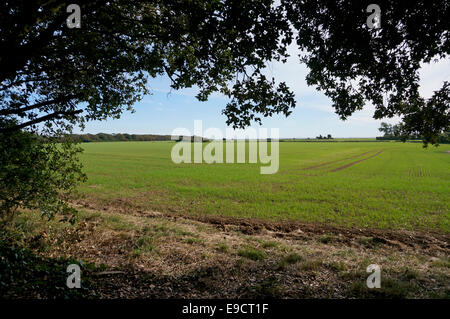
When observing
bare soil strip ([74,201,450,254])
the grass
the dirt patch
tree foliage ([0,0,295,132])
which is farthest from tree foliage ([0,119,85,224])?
the dirt patch

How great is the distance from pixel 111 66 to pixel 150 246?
20.1ft

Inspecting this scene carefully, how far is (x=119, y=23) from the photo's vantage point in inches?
221

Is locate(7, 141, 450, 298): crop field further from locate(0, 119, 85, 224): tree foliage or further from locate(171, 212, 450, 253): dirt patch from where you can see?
locate(0, 119, 85, 224): tree foliage

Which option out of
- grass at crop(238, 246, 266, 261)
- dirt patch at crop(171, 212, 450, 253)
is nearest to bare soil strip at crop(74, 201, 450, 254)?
dirt patch at crop(171, 212, 450, 253)

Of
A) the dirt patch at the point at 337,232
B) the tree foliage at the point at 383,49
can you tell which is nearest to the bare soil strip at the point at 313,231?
the dirt patch at the point at 337,232

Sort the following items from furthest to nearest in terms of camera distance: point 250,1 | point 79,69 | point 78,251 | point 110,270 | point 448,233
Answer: point 448,233
point 78,251
point 79,69
point 110,270
point 250,1

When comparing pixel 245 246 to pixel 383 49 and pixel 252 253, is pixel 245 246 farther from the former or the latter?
pixel 383 49

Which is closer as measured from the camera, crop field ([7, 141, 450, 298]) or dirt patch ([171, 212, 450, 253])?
crop field ([7, 141, 450, 298])

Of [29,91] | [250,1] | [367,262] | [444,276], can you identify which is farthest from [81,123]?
[444,276]

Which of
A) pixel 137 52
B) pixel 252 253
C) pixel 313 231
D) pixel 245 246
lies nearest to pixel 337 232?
pixel 313 231

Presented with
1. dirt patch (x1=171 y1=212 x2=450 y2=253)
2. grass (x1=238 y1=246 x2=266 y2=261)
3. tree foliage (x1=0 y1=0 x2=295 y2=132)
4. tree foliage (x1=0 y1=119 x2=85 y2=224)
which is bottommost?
dirt patch (x1=171 y1=212 x2=450 y2=253)

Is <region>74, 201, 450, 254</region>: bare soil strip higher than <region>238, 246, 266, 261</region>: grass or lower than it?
Answer: lower

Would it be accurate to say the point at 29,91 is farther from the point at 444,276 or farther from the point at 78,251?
the point at 444,276

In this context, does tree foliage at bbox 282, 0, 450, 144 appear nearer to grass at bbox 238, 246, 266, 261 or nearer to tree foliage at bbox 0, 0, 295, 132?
tree foliage at bbox 0, 0, 295, 132
